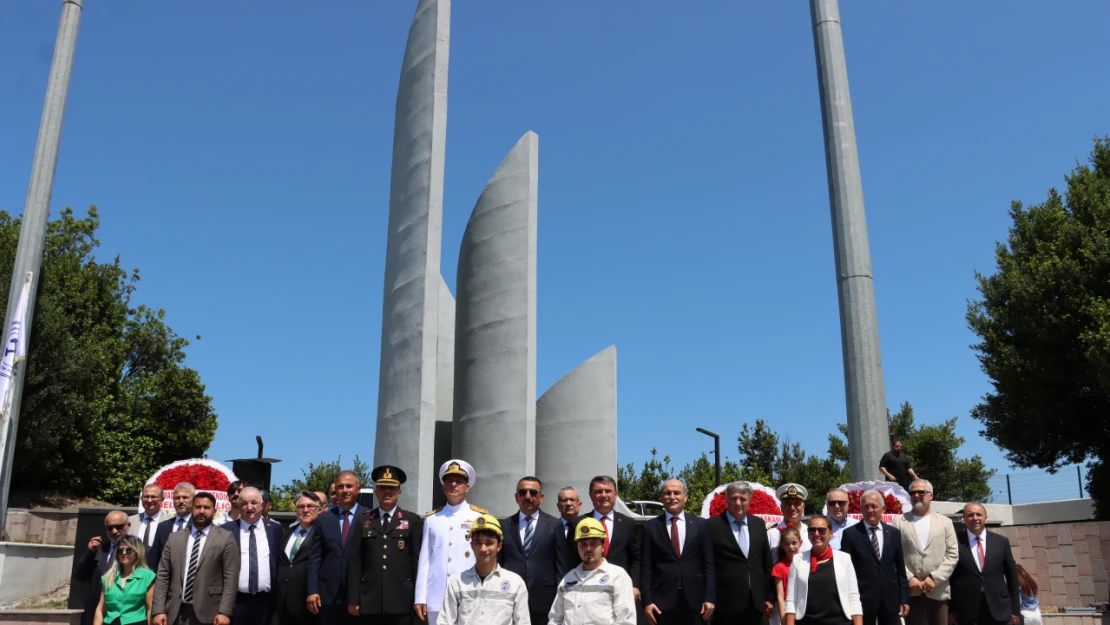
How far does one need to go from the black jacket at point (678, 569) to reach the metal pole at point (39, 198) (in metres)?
10.2

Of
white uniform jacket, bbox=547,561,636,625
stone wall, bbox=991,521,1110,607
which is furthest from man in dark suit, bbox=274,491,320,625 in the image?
stone wall, bbox=991,521,1110,607

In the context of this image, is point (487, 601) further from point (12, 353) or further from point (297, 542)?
point (12, 353)

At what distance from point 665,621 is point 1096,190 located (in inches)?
746

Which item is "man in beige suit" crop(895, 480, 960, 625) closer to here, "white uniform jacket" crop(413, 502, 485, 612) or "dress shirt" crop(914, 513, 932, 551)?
"dress shirt" crop(914, 513, 932, 551)

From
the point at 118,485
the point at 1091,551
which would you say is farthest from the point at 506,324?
the point at 118,485

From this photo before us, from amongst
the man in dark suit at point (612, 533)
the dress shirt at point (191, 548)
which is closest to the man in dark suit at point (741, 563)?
the man in dark suit at point (612, 533)

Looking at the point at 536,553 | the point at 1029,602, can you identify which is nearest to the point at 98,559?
the point at 536,553

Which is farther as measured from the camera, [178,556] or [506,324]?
[506,324]

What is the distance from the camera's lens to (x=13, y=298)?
1282 cm

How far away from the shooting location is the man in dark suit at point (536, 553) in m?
6.32

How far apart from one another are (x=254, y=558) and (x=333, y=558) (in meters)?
0.78

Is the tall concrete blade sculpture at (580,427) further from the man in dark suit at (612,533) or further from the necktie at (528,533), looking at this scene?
the necktie at (528,533)

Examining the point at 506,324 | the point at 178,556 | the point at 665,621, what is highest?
the point at 506,324

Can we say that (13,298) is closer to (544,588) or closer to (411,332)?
(411,332)
